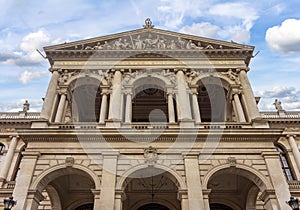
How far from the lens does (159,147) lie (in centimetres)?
1925

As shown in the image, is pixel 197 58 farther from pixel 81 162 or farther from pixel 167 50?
pixel 81 162

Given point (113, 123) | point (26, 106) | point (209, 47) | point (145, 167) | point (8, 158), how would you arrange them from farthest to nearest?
1. point (26, 106)
2. point (8, 158)
3. point (209, 47)
4. point (113, 123)
5. point (145, 167)

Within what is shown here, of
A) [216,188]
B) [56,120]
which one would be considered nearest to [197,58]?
[216,188]

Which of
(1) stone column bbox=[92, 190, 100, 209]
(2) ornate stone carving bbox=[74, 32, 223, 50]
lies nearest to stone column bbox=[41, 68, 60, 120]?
(2) ornate stone carving bbox=[74, 32, 223, 50]

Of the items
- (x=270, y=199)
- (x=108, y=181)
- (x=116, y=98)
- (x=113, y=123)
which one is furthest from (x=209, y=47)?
(x=108, y=181)

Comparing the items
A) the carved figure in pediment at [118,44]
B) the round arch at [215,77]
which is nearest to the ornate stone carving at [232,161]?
the round arch at [215,77]

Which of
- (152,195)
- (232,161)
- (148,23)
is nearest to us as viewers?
(232,161)

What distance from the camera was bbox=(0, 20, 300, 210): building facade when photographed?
1816 cm

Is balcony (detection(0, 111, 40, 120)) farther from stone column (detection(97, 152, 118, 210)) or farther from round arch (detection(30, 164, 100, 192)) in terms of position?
stone column (detection(97, 152, 118, 210))

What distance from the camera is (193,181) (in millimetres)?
17578

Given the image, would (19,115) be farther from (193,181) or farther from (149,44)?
(193,181)

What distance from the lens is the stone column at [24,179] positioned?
16906 mm

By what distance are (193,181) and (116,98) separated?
336 inches

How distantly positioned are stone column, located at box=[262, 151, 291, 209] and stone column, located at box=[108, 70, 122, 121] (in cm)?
1001
